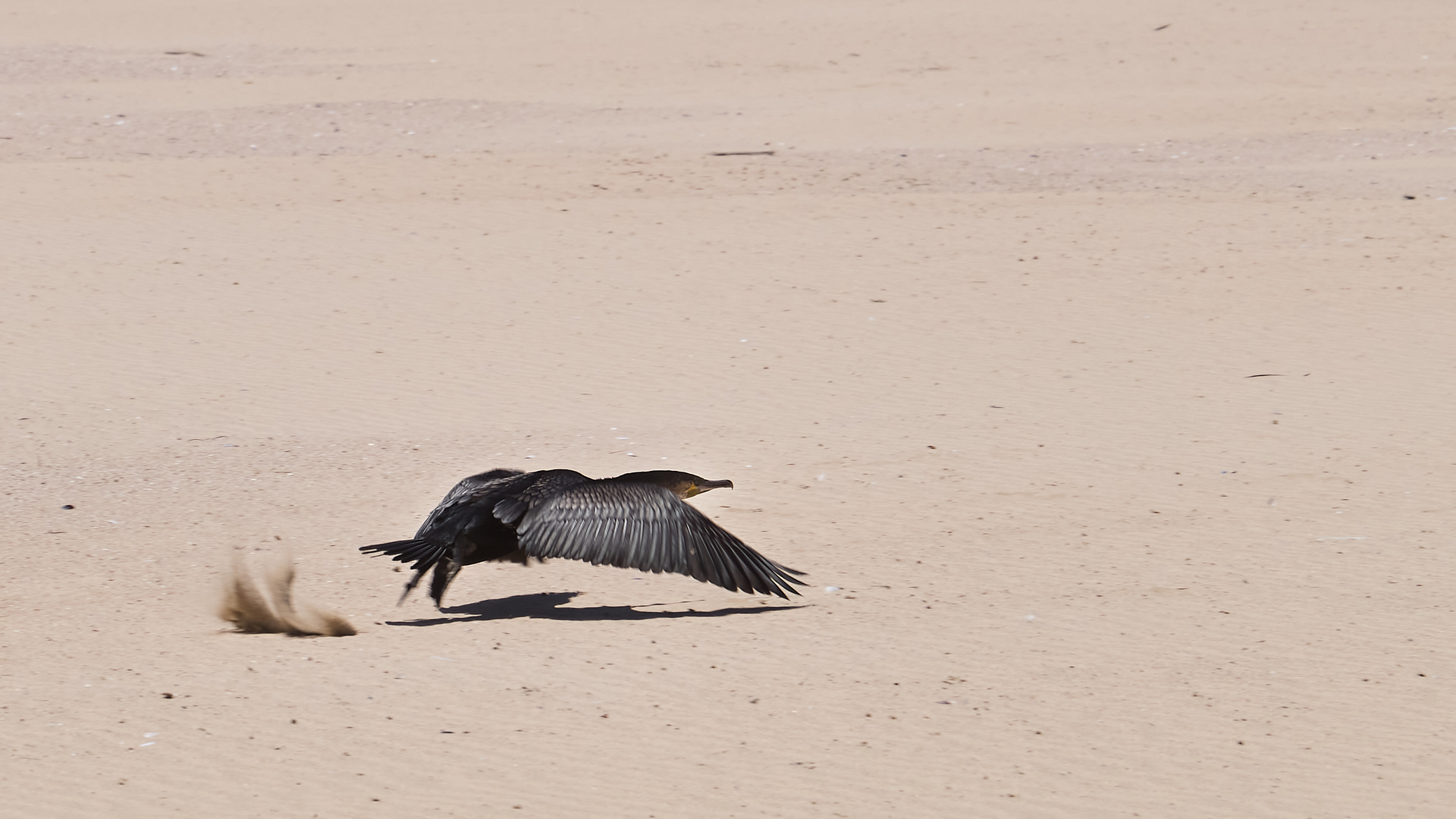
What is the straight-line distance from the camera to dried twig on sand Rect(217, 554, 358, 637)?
677 cm

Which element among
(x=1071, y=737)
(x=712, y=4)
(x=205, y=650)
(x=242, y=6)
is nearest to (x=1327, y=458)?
(x=1071, y=737)

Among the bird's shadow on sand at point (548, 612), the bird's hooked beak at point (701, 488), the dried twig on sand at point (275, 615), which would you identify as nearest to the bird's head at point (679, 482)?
the bird's hooked beak at point (701, 488)

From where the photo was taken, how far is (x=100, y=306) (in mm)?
14805

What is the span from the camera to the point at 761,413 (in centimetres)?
1152

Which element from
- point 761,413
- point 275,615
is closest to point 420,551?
point 275,615

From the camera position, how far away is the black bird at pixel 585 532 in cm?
665

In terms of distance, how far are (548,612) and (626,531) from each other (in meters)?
0.76

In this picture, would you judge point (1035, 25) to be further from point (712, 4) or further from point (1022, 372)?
point (1022, 372)

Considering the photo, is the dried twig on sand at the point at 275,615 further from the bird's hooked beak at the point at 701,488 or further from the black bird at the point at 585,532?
the bird's hooked beak at the point at 701,488

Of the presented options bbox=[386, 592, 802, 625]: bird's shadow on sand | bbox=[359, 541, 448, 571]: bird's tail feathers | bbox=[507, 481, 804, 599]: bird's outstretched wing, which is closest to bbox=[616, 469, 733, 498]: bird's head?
bbox=[507, 481, 804, 599]: bird's outstretched wing

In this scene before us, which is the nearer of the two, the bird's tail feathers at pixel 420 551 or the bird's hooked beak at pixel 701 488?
the bird's tail feathers at pixel 420 551

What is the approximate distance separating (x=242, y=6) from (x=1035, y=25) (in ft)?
48.1

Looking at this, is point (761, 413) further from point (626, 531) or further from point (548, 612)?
point (626, 531)

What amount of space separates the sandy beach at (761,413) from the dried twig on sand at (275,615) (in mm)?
120
